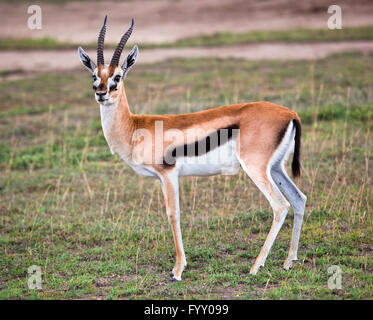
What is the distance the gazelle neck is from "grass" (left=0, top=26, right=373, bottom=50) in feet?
37.9

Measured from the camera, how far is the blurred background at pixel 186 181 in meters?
5.30

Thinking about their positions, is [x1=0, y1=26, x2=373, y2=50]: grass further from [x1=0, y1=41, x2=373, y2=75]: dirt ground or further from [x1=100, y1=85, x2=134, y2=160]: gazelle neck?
[x1=100, y1=85, x2=134, y2=160]: gazelle neck

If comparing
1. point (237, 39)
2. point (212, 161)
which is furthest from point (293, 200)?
point (237, 39)

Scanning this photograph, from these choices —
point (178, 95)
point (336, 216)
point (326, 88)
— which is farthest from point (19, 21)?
point (336, 216)

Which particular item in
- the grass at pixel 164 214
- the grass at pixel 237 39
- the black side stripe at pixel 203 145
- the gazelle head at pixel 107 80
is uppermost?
the grass at pixel 237 39

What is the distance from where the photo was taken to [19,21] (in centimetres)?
2086

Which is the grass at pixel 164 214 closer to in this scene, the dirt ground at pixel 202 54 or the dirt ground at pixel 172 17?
the dirt ground at pixel 202 54

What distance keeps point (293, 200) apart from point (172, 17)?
1636cm

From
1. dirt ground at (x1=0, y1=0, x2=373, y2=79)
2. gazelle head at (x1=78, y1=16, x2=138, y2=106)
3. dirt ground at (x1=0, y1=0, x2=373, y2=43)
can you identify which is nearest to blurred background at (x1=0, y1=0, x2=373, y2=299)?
dirt ground at (x1=0, y1=0, x2=373, y2=79)

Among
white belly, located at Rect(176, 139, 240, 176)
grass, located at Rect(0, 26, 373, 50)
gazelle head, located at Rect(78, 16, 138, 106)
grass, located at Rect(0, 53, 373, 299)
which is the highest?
grass, located at Rect(0, 26, 373, 50)

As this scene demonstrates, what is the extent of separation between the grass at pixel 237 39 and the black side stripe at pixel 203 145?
11.6 metres

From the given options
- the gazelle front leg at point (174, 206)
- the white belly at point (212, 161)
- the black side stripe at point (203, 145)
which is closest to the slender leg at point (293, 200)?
the white belly at point (212, 161)

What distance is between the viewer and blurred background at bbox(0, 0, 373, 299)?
5.30m

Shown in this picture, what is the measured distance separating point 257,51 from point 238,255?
10.6 m
